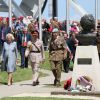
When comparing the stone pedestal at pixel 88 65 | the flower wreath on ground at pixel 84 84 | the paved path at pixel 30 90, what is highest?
the stone pedestal at pixel 88 65

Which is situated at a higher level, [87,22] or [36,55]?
[87,22]

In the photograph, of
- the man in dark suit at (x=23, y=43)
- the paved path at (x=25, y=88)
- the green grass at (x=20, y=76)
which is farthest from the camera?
the man in dark suit at (x=23, y=43)

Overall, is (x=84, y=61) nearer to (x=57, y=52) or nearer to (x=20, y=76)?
(x=57, y=52)

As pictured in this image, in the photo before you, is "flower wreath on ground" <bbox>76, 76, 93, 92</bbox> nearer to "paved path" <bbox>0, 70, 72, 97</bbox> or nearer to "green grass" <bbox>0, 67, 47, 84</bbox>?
"paved path" <bbox>0, 70, 72, 97</bbox>

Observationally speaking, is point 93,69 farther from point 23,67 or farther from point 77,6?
point 77,6

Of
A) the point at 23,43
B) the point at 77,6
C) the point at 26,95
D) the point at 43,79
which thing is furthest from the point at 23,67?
the point at 77,6

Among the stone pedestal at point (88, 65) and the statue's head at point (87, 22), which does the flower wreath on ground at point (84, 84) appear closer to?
the stone pedestal at point (88, 65)

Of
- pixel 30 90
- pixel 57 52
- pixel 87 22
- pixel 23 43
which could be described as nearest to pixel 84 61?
pixel 87 22

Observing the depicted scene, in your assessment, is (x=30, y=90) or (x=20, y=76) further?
(x=20, y=76)

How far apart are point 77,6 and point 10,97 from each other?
32742mm

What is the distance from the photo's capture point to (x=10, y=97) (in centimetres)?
1827

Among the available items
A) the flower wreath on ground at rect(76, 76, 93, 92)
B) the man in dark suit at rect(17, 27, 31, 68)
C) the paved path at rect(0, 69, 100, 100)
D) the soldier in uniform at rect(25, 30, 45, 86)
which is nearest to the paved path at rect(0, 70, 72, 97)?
the paved path at rect(0, 69, 100, 100)

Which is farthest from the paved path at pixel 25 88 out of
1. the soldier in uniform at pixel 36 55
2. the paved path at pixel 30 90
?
the soldier in uniform at pixel 36 55

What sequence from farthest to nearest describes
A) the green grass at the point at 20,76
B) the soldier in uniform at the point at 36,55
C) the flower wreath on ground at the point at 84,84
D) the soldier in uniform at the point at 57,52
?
1. the green grass at the point at 20,76
2. the soldier in uniform at the point at 36,55
3. the soldier in uniform at the point at 57,52
4. the flower wreath on ground at the point at 84,84
